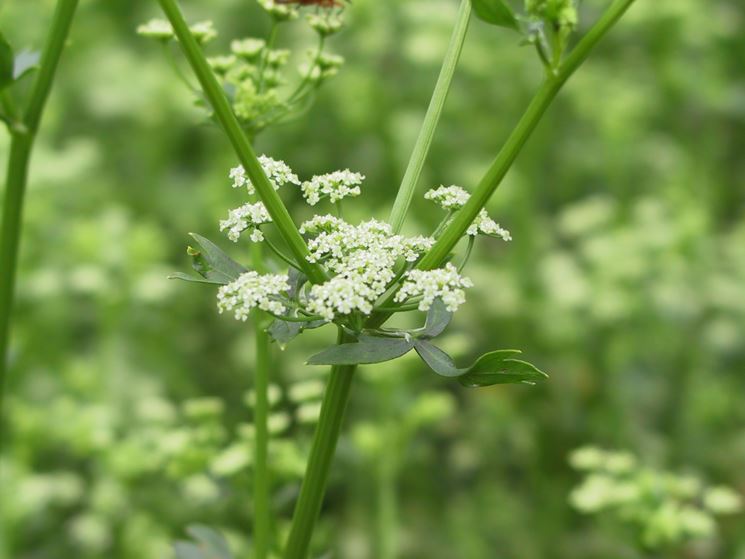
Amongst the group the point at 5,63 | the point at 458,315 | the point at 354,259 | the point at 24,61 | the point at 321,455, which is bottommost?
the point at 321,455

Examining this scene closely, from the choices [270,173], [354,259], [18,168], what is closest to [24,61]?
[18,168]

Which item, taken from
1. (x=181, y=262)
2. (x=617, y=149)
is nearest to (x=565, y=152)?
(x=617, y=149)

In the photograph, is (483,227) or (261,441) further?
(261,441)

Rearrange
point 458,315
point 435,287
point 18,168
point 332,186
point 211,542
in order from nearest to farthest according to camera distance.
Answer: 1. point 435,287
2. point 332,186
3. point 18,168
4. point 211,542
5. point 458,315

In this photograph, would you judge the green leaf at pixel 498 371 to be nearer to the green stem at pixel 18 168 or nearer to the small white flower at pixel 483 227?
the small white flower at pixel 483 227

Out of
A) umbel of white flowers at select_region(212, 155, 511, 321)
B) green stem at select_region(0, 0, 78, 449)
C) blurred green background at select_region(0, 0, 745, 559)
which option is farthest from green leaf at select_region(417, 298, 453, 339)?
blurred green background at select_region(0, 0, 745, 559)

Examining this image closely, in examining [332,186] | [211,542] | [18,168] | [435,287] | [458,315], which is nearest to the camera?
[435,287]

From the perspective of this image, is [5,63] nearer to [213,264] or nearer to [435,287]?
[213,264]
